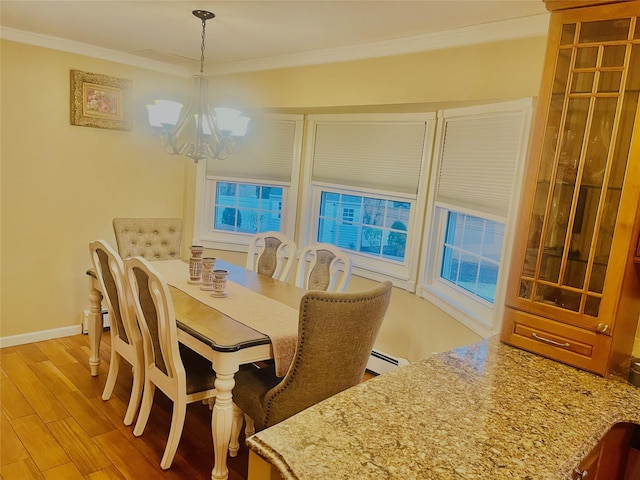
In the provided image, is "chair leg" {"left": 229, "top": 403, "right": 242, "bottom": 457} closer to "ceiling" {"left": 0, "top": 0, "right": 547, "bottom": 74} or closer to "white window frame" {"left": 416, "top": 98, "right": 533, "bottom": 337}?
"white window frame" {"left": 416, "top": 98, "right": 533, "bottom": 337}

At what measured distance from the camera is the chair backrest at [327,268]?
10.0ft

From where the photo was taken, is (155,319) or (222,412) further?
(155,319)

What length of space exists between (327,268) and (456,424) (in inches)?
76.9

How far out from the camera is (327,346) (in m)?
2.03

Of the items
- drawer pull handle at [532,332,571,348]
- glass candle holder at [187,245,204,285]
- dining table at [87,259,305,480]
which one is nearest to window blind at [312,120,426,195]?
dining table at [87,259,305,480]

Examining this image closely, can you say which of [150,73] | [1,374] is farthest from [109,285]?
[150,73]

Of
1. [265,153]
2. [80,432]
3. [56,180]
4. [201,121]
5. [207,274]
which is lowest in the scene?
[80,432]

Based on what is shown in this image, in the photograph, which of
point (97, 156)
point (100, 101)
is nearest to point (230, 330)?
point (97, 156)

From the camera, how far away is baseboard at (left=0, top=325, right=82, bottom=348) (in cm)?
367

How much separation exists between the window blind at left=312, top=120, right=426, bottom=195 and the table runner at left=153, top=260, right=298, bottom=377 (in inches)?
51.2

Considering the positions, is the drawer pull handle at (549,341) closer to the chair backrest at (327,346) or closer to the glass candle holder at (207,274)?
the chair backrest at (327,346)

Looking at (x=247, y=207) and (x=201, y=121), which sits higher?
(x=201, y=121)

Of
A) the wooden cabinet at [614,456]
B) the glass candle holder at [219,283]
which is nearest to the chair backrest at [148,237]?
the glass candle holder at [219,283]

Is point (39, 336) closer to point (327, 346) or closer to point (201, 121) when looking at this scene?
point (201, 121)
